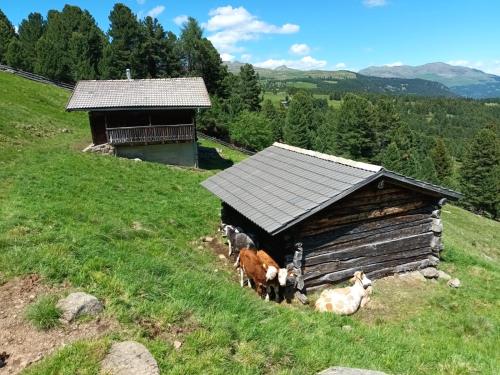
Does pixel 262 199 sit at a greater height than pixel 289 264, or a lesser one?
greater

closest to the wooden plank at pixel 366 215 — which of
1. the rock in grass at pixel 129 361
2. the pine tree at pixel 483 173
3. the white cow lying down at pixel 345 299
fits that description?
the white cow lying down at pixel 345 299

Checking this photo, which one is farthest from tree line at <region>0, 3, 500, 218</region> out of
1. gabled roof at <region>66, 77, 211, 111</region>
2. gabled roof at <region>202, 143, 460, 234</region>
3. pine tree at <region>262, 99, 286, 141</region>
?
gabled roof at <region>202, 143, 460, 234</region>

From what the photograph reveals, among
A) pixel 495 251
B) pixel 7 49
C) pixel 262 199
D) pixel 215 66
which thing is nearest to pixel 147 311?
pixel 262 199

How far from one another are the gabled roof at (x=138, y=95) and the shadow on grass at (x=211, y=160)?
573 cm

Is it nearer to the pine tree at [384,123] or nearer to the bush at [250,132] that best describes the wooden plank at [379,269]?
the bush at [250,132]

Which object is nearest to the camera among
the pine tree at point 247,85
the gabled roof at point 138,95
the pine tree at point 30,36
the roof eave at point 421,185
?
the roof eave at point 421,185

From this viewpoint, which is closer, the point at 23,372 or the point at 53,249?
the point at 23,372

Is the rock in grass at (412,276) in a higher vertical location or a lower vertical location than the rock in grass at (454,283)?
higher

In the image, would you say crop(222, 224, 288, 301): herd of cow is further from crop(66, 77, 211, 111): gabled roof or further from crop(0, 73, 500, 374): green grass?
crop(66, 77, 211, 111): gabled roof

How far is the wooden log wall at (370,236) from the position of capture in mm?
11727

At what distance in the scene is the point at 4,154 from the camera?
72.0 feet

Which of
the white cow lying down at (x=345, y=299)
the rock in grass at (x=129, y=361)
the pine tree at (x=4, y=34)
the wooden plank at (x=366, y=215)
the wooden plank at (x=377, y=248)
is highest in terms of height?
the pine tree at (x=4, y=34)

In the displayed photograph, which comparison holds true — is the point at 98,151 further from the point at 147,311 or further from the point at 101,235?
the point at 147,311

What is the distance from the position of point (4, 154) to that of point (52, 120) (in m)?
15.3
